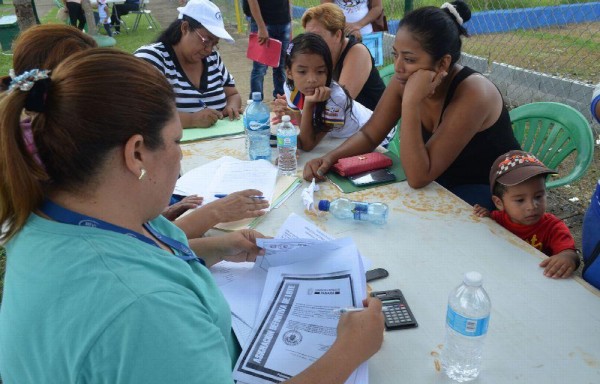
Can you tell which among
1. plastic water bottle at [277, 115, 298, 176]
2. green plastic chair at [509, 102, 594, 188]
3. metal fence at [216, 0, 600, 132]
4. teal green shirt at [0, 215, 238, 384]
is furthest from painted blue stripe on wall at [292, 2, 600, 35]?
teal green shirt at [0, 215, 238, 384]

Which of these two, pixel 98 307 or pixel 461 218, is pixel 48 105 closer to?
pixel 98 307

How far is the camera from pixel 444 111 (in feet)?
6.53

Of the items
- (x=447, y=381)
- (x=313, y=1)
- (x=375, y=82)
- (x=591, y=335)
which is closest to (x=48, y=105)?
(x=447, y=381)

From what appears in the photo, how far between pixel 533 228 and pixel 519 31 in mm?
5406

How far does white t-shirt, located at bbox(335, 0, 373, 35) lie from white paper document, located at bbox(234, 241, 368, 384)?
3.38 metres

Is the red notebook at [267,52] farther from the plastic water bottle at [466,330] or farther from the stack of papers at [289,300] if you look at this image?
the plastic water bottle at [466,330]

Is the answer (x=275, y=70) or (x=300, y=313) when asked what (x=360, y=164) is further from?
(x=275, y=70)

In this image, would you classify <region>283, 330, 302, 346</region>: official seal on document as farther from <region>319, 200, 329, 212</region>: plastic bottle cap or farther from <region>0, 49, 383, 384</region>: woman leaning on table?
<region>319, 200, 329, 212</region>: plastic bottle cap

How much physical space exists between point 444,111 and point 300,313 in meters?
1.22

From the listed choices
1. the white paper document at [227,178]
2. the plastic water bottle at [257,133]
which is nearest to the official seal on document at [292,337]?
the white paper document at [227,178]

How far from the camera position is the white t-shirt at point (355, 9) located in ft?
13.8

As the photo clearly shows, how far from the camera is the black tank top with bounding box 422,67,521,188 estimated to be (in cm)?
203

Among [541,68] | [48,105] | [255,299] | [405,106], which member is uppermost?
[48,105]

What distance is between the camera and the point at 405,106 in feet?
6.33
